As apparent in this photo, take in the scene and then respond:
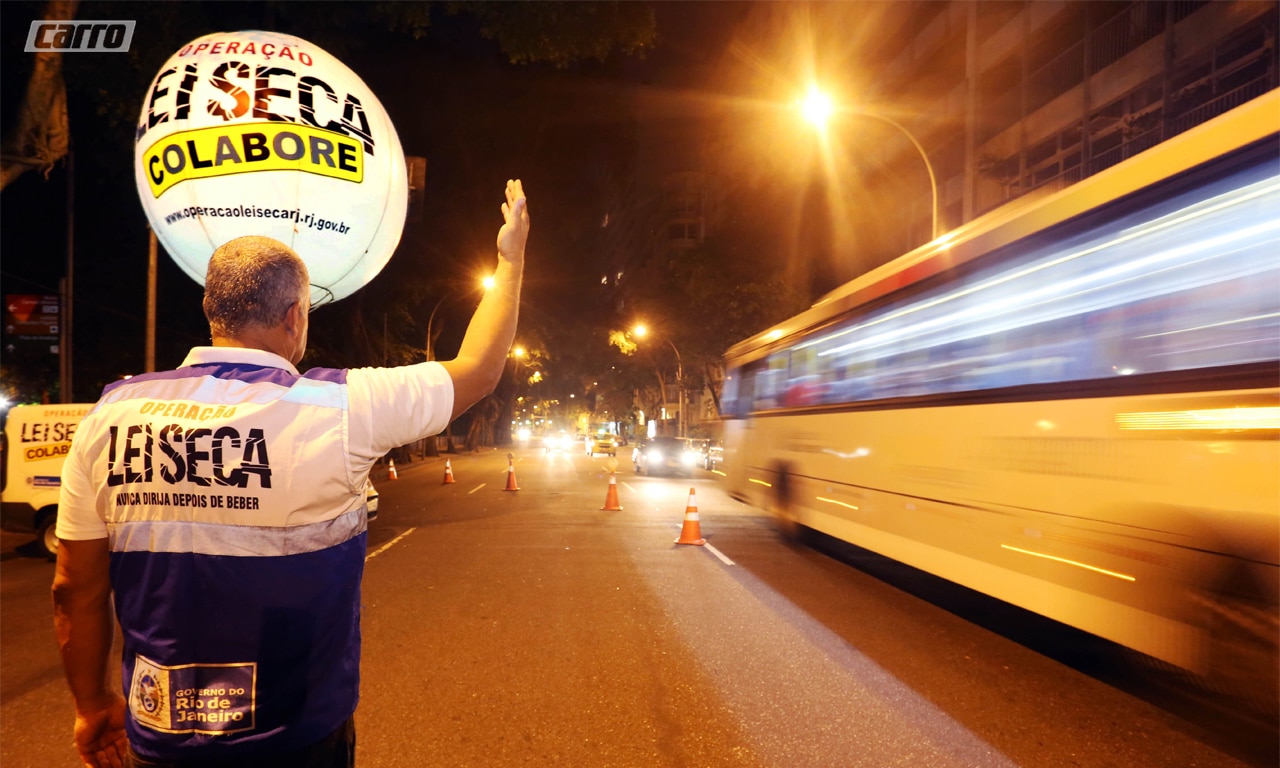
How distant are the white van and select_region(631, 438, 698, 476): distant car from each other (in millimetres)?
19838

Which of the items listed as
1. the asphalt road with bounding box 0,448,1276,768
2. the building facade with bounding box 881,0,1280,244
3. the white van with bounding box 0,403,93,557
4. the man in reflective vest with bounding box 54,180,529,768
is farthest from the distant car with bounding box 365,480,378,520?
the building facade with bounding box 881,0,1280,244

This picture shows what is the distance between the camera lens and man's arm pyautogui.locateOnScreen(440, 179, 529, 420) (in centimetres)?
186

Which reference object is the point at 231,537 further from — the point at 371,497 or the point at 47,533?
the point at 47,533

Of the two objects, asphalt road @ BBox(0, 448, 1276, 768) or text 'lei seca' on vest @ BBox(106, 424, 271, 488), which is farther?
asphalt road @ BBox(0, 448, 1276, 768)

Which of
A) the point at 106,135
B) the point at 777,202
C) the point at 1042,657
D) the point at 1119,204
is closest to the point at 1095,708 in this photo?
the point at 1042,657

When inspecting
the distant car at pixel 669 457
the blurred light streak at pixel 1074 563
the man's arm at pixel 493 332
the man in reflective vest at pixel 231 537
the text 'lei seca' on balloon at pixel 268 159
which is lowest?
the distant car at pixel 669 457

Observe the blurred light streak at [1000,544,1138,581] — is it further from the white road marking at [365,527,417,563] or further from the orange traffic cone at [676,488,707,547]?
the white road marking at [365,527,417,563]

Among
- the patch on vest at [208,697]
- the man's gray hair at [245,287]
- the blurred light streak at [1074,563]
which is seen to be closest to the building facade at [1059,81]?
the blurred light streak at [1074,563]

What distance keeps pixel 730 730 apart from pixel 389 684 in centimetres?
231

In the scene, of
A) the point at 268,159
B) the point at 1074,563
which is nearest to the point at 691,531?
the point at 1074,563

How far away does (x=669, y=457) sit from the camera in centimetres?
2794

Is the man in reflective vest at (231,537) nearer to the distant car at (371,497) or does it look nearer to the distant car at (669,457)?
the distant car at (371,497)

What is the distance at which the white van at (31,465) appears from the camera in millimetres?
9672

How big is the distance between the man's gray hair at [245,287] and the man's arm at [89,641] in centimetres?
58
